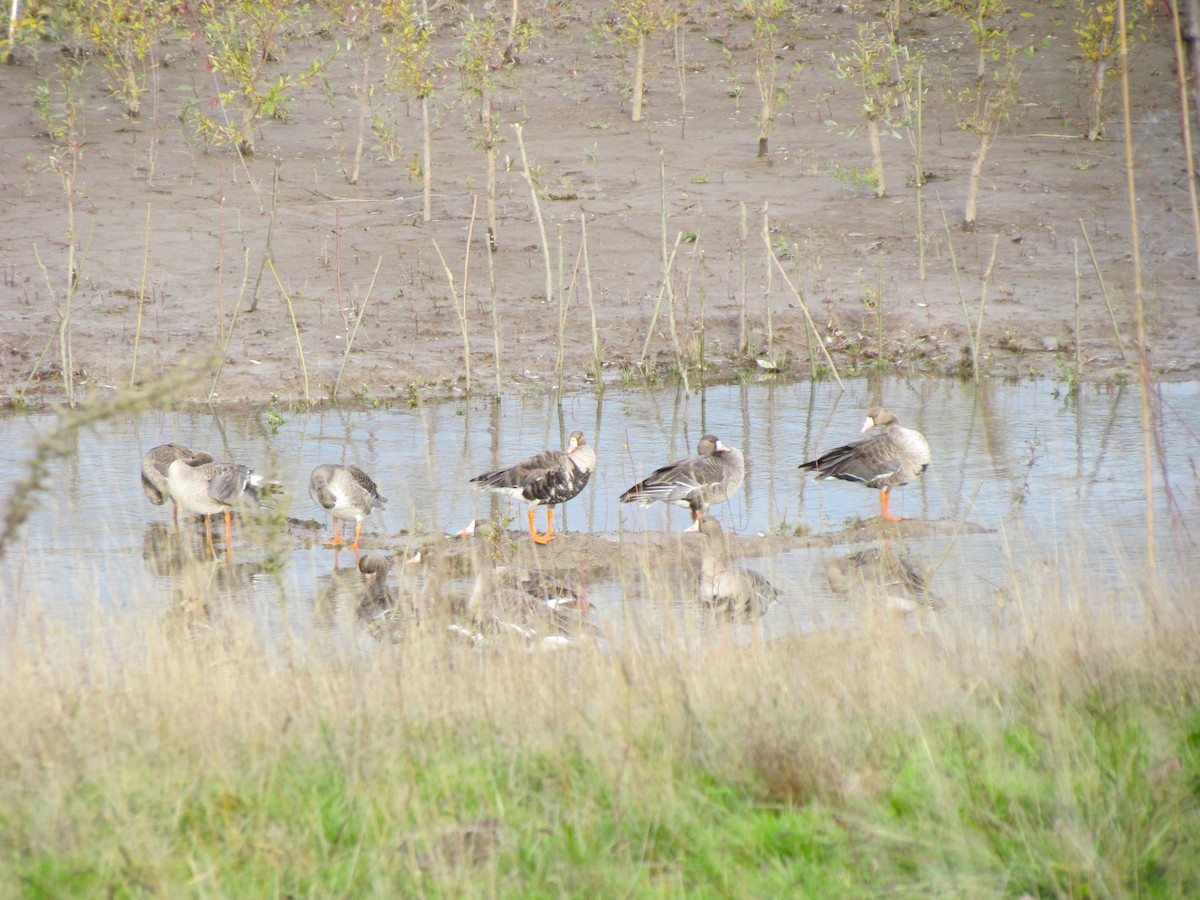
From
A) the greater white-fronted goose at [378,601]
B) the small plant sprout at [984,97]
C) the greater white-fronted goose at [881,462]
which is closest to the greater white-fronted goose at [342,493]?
the greater white-fronted goose at [378,601]

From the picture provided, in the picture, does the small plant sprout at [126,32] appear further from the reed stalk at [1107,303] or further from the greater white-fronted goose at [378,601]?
the greater white-fronted goose at [378,601]

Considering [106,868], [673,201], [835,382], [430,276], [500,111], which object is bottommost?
[106,868]

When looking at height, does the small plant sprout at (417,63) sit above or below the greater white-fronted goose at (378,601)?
above

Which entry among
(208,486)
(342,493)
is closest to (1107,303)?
(342,493)

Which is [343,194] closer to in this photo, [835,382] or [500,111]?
[500,111]

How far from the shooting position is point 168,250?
62.2 ft

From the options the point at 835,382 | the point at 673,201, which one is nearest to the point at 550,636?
the point at 835,382

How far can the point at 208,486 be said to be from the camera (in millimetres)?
9703

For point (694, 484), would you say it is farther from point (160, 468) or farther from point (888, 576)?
point (160, 468)

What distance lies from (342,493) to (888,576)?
3837 millimetres

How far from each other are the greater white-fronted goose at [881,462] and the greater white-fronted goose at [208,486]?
168 inches

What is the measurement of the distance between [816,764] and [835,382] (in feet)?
42.7

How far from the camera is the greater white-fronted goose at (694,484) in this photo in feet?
31.9

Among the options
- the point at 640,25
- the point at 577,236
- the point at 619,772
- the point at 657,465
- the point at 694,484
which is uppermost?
the point at 640,25
